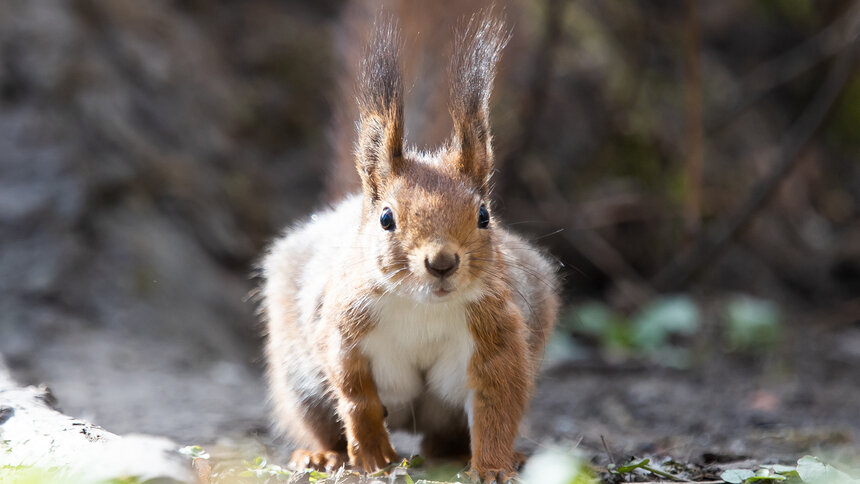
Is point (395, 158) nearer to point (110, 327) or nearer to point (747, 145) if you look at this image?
point (110, 327)

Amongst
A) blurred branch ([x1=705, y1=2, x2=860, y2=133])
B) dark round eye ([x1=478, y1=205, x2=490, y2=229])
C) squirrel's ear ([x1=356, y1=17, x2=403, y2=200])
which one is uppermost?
blurred branch ([x1=705, y1=2, x2=860, y2=133])

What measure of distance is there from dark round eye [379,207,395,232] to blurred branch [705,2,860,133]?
18.6ft

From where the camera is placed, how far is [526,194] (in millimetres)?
8102

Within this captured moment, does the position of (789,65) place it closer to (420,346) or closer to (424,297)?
(420,346)

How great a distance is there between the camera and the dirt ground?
4016 millimetres

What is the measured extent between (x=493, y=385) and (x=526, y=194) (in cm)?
521

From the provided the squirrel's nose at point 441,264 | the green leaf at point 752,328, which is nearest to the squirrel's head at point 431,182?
the squirrel's nose at point 441,264

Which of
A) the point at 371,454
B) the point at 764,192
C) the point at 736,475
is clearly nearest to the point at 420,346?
the point at 371,454

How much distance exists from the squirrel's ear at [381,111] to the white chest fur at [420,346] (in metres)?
0.44

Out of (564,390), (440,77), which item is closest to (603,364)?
(564,390)

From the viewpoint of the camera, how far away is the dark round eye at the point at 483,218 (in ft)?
9.87

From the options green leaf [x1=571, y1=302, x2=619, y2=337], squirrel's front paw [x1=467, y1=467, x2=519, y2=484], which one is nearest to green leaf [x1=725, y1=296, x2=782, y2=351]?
green leaf [x1=571, y1=302, x2=619, y2=337]

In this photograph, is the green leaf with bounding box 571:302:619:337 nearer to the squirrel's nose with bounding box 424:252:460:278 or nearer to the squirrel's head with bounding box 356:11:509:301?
the squirrel's head with bounding box 356:11:509:301

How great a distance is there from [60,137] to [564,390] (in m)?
3.78
